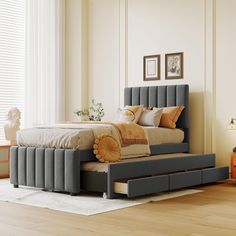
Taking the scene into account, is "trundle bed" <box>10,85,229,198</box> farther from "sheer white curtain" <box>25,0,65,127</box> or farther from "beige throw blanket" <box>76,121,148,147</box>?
"sheer white curtain" <box>25,0,65,127</box>

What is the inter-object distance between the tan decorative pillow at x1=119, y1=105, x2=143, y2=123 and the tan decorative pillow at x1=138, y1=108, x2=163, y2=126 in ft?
0.23

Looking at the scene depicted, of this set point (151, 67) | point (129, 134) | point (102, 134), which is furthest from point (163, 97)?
point (102, 134)

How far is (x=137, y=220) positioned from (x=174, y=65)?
3565 millimetres

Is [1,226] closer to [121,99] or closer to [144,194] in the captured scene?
[144,194]

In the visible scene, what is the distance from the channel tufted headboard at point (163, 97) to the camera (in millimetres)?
6875

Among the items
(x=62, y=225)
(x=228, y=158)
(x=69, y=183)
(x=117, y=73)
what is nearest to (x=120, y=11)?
(x=117, y=73)

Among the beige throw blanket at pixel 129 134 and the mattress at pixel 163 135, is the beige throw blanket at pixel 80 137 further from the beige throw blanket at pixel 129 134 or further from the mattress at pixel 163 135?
the mattress at pixel 163 135

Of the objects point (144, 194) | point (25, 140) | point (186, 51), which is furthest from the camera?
point (186, 51)

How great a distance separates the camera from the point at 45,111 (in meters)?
8.01

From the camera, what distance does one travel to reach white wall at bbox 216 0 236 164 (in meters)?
6.61

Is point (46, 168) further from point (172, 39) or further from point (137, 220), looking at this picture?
point (172, 39)

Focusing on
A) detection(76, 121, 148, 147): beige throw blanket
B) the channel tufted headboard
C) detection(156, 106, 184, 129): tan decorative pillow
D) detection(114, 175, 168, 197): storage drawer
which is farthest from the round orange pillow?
the channel tufted headboard

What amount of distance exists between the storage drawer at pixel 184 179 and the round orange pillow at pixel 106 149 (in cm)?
65

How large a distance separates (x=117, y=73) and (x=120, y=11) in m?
0.97
